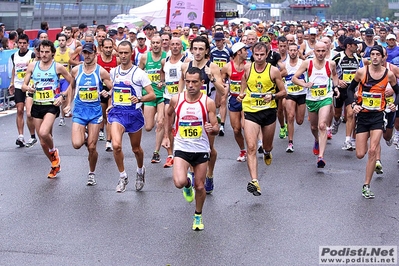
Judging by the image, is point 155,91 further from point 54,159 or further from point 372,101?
point 372,101

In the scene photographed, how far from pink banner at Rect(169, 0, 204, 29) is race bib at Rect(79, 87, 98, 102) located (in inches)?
540

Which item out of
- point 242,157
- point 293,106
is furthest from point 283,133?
point 242,157

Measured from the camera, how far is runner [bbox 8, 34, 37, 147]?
14176 millimetres

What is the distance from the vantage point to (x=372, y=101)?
34.9 feet

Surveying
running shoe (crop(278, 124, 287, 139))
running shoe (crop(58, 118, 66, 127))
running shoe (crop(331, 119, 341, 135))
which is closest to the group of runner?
running shoe (crop(278, 124, 287, 139))

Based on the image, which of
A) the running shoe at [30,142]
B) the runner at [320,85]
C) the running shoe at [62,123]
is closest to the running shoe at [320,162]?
the runner at [320,85]

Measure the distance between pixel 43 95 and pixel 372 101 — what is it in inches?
176

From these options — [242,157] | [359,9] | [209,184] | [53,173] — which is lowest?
[53,173]

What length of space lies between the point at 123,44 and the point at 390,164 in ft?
15.0

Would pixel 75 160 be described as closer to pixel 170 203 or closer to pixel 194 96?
pixel 170 203

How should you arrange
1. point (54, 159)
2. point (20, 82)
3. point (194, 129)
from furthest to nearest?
point (20, 82)
point (54, 159)
point (194, 129)

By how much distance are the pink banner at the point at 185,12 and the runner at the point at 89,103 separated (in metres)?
13.6

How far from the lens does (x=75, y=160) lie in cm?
1291

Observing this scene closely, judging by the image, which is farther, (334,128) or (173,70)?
(334,128)
